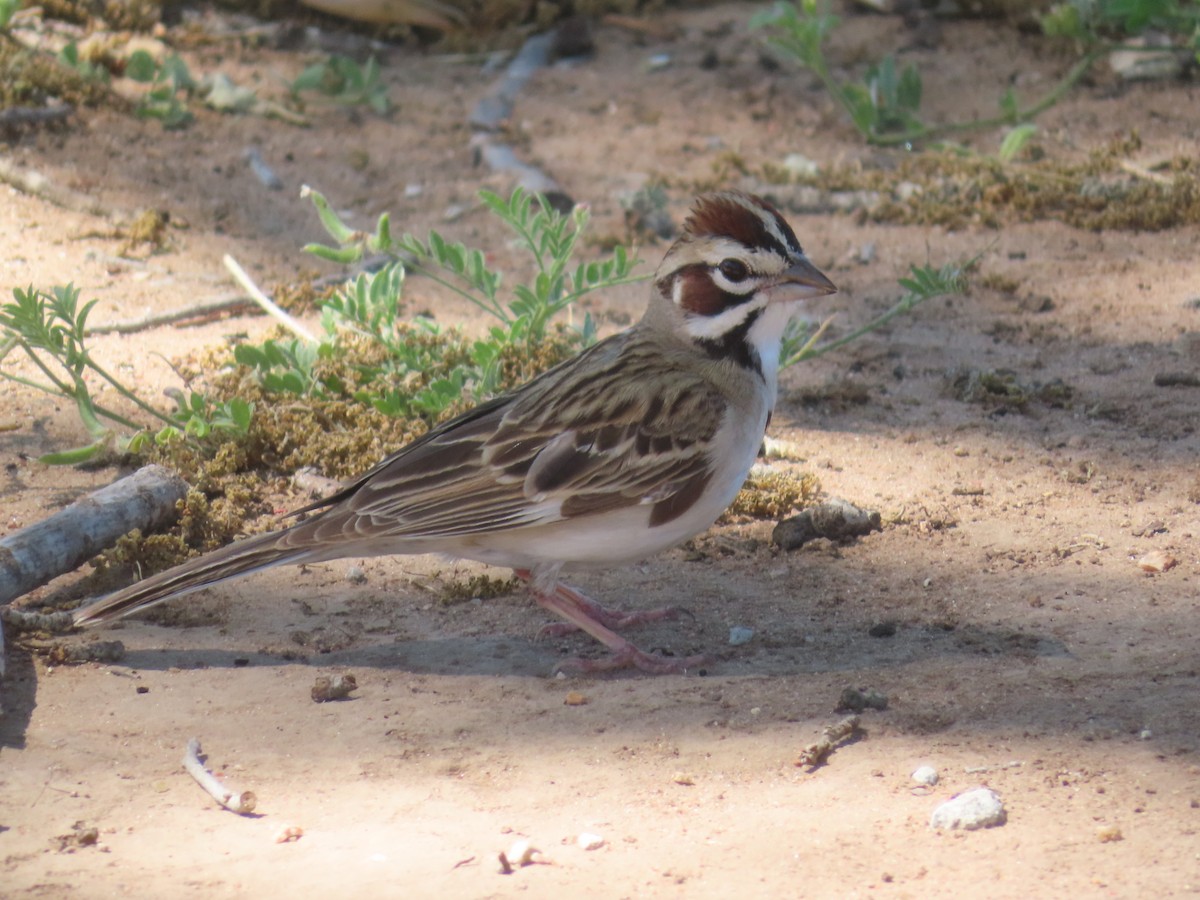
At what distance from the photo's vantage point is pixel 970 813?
3.43 m

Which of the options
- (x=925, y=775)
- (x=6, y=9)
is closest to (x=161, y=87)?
(x=6, y=9)

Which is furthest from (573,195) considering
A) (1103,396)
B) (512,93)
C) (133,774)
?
(133,774)

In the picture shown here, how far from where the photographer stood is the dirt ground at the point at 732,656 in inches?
134

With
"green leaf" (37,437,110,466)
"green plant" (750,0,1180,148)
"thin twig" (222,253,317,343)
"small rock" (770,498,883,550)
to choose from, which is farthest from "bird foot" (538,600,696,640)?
"green plant" (750,0,1180,148)

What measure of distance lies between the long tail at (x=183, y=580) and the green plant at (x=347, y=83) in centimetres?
538

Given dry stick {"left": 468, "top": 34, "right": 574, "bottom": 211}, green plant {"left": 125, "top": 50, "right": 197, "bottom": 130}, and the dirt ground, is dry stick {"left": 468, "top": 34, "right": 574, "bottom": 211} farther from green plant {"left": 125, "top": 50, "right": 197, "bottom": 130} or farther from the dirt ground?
green plant {"left": 125, "top": 50, "right": 197, "bottom": 130}

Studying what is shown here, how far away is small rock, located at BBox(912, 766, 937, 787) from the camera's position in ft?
12.0

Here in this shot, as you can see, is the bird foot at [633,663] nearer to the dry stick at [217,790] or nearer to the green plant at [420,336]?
the dry stick at [217,790]

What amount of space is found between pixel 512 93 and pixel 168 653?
6.01 metres

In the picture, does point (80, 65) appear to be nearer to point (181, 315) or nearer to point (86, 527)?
point (181, 315)

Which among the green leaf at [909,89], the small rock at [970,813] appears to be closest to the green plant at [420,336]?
the small rock at [970,813]

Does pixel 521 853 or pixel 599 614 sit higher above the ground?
pixel 521 853

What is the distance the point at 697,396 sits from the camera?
191 inches

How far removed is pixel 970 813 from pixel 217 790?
183 centimetres
